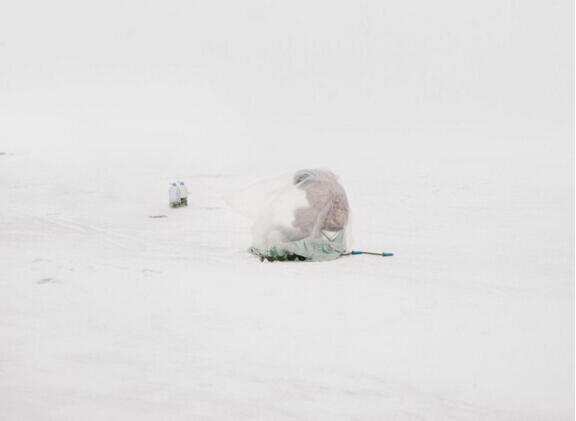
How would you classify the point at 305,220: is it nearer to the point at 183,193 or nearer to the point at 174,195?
the point at 174,195

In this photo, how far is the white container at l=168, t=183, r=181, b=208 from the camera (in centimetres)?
1276

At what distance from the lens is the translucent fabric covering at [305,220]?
6.84 m

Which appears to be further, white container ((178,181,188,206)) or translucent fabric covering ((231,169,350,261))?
white container ((178,181,188,206))

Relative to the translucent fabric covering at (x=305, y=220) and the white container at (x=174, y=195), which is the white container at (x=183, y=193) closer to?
the white container at (x=174, y=195)

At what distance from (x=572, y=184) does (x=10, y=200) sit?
57.1 feet

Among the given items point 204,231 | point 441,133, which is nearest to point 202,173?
point 204,231

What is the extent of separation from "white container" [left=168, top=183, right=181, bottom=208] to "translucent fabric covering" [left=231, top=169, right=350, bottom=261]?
6.12 m

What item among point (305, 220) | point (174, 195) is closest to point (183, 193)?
point (174, 195)

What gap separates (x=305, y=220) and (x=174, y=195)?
6795mm

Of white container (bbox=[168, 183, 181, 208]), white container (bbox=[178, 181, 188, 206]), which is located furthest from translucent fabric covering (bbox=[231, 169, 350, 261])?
white container (bbox=[178, 181, 188, 206])

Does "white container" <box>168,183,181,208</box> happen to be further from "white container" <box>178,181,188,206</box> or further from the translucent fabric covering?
the translucent fabric covering

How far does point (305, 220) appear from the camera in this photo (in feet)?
22.4

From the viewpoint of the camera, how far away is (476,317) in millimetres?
4910

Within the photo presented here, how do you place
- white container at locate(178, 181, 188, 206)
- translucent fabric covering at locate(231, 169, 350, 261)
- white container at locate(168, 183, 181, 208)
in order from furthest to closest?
white container at locate(178, 181, 188, 206) → white container at locate(168, 183, 181, 208) → translucent fabric covering at locate(231, 169, 350, 261)
